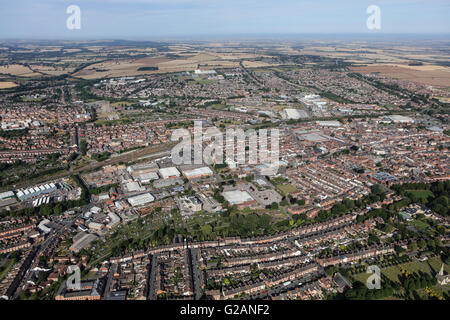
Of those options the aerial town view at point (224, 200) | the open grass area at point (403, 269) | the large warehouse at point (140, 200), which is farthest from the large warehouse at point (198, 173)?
the open grass area at point (403, 269)

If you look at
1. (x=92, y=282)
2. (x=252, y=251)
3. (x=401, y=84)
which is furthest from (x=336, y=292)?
(x=401, y=84)

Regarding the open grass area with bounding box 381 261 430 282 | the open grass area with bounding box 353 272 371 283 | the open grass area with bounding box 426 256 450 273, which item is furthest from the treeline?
the open grass area with bounding box 353 272 371 283

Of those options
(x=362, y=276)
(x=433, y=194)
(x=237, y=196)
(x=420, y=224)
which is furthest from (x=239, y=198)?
(x=433, y=194)

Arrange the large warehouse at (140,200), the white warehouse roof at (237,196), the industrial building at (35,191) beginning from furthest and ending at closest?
1. the industrial building at (35,191)
2. the white warehouse roof at (237,196)
3. the large warehouse at (140,200)

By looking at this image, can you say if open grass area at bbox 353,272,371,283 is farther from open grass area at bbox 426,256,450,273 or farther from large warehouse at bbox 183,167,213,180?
large warehouse at bbox 183,167,213,180

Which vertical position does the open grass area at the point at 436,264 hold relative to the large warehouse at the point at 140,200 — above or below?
below

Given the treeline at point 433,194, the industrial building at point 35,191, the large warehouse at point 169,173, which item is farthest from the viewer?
the large warehouse at point 169,173

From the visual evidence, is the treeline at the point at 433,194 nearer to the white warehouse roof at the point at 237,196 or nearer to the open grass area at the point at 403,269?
the open grass area at the point at 403,269

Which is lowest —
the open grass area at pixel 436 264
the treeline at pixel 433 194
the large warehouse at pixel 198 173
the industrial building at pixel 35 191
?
the open grass area at pixel 436 264

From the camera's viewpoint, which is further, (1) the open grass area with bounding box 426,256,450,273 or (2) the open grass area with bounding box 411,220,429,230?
(2) the open grass area with bounding box 411,220,429,230

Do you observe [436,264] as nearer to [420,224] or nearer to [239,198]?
[420,224]

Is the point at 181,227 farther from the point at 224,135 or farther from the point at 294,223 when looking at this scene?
the point at 224,135

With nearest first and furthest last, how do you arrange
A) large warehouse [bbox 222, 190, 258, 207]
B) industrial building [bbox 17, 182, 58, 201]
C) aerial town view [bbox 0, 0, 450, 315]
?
1. aerial town view [bbox 0, 0, 450, 315]
2. large warehouse [bbox 222, 190, 258, 207]
3. industrial building [bbox 17, 182, 58, 201]
